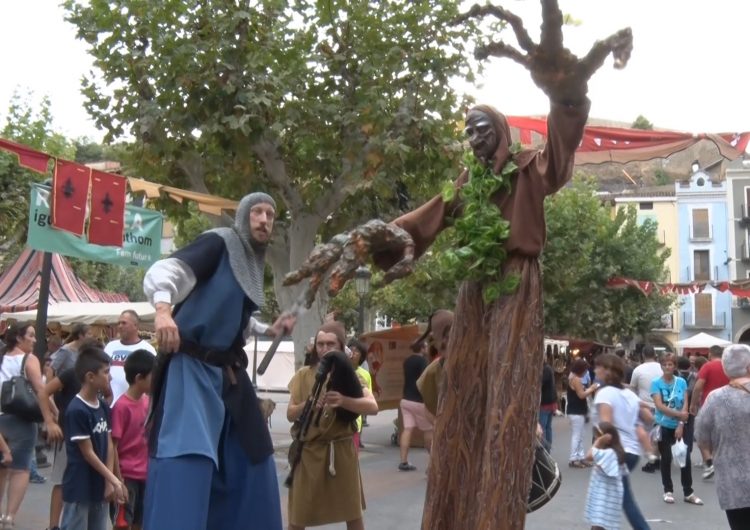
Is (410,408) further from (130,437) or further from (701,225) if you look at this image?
(701,225)

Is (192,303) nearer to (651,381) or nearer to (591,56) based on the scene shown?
(591,56)

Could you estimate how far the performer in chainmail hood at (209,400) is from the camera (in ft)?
11.5

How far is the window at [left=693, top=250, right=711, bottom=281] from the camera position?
171 feet

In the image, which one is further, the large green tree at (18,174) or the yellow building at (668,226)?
the yellow building at (668,226)

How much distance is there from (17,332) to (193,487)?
531cm

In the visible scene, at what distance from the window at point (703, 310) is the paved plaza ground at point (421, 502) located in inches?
1598

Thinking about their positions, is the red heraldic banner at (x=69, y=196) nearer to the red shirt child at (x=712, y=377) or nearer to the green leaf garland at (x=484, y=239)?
the green leaf garland at (x=484, y=239)

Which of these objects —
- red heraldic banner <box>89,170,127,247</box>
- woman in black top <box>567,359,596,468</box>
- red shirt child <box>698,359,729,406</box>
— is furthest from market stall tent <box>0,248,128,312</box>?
red shirt child <box>698,359,729,406</box>

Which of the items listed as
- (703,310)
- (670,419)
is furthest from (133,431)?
(703,310)

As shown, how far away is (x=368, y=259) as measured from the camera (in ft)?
10.6

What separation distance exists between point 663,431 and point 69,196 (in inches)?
290

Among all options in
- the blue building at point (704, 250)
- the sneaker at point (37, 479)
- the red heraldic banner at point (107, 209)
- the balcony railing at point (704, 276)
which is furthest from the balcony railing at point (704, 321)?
the sneaker at point (37, 479)

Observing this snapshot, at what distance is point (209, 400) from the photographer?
3.69 metres

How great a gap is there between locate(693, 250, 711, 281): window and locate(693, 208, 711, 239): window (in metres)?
0.97
